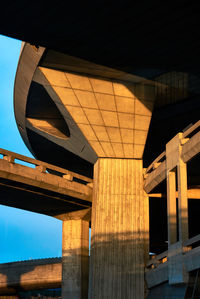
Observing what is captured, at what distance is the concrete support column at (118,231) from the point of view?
2855 cm

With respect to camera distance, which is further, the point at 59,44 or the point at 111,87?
the point at 111,87

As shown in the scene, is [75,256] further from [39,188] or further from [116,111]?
[116,111]

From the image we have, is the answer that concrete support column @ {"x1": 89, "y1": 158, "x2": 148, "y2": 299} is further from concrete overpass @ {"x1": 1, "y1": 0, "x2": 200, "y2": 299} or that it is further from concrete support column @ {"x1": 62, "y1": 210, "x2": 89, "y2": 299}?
concrete support column @ {"x1": 62, "y1": 210, "x2": 89, "y2": 299}

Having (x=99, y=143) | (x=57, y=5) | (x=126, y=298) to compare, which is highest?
(x=57, y=5)

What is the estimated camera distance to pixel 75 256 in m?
36.4

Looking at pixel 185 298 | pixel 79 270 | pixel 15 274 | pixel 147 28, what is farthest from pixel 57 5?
pixel 15 274

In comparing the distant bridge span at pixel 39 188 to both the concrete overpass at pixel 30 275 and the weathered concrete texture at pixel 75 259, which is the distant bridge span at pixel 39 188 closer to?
the weathered concrete texture at pixel 75 259

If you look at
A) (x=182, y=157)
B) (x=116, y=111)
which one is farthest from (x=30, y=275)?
(x=182, y=157)

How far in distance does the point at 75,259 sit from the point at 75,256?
0.23 meters

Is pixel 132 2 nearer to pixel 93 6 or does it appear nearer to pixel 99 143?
pixel 93 6

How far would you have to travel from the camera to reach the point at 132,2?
18.7 m

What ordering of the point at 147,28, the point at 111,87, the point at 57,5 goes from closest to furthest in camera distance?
the point at 57,5, the point at 147,28, the point at 111,87

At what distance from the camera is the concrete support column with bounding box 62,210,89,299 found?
3569cm

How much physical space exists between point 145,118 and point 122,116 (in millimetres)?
1609
